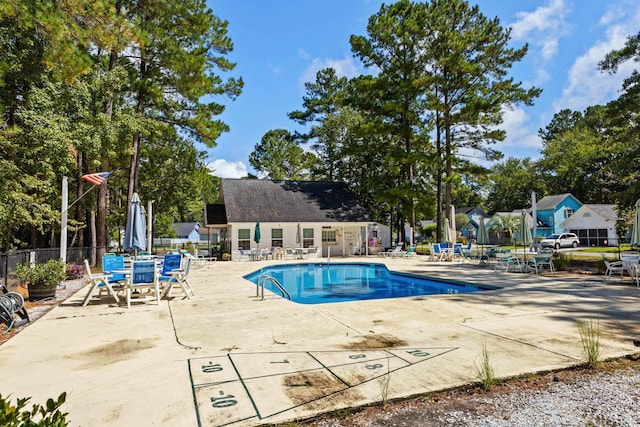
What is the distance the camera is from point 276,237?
24.2 metres

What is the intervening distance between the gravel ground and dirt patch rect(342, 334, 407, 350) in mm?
1473

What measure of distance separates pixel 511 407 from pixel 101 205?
19.2m

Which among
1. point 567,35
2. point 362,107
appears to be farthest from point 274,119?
point 567,35

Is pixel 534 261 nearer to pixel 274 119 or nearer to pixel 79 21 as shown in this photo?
pixel 79 21

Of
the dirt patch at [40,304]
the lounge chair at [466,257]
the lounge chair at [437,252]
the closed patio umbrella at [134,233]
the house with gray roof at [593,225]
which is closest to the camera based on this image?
the dirt patch at [40,304]

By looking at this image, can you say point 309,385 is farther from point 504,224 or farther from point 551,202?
point 551,202

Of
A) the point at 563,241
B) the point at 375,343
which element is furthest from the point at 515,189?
the point at 375,343

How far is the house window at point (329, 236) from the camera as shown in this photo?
25562mm

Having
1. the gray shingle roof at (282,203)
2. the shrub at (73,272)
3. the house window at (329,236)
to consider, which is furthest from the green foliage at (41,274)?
the house window at (329,236)

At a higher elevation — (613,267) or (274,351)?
(613,267)

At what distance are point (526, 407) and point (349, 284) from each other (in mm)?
10726

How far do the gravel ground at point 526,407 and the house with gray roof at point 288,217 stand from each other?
19729 millimetres

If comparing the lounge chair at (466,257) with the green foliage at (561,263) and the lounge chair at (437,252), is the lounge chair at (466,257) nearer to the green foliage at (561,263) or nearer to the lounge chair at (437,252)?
the lounge chair at (437,252)

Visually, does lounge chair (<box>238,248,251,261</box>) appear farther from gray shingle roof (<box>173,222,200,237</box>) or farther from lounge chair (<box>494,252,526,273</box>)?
gray shingle roof (<box>173,222,200,237</box>)
